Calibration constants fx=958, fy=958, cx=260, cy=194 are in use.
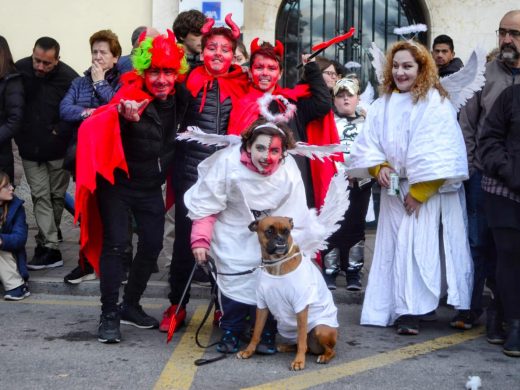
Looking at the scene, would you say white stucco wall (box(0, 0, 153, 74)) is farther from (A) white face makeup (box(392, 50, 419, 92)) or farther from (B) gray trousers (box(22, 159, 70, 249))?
(A) white face makeup (box(392, 50, 419, 92))

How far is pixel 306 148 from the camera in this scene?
6.14 m

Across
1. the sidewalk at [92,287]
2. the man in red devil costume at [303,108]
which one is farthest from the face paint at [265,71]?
the sidewalk at [92,287]

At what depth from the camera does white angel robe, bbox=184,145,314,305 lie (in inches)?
233

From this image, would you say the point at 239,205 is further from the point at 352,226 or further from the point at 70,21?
the point at 70,21

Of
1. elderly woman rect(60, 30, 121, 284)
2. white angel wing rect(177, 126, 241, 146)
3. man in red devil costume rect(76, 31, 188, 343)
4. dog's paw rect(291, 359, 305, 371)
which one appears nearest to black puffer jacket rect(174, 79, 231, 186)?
man in red devil costume rect(76, 31, 188, 343)

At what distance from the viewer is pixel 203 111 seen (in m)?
6.45

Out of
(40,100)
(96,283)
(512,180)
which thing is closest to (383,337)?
(512,180)

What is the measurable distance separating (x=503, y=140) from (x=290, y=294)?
1.78 m

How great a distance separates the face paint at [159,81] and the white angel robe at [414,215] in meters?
1.51

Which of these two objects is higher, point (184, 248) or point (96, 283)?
point (184, 248)

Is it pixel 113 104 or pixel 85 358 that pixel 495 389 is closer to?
pixel 85 358

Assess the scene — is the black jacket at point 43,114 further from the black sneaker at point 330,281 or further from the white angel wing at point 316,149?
the white angel wing at point 316,149

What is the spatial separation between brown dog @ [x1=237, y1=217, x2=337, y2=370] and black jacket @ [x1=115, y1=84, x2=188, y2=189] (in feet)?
3.16

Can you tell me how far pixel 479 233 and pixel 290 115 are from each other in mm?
1684
